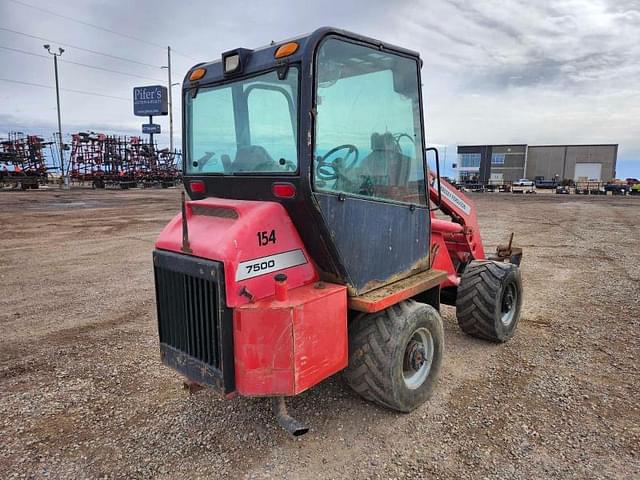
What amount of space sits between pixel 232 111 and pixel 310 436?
2354 mm

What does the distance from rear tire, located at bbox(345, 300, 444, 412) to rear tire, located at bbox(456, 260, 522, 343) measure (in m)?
1.26

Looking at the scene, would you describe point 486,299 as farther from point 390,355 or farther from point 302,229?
point 302,229

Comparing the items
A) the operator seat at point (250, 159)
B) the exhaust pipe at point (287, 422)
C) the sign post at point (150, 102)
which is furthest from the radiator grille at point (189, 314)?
the sign post at point (150, 102)

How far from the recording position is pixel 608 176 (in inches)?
2362

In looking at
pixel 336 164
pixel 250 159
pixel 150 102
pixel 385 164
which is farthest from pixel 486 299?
pixel 150 102

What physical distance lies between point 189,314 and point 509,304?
3551mm

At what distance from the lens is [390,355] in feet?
10.5

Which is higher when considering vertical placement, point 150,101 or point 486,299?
point 150,101

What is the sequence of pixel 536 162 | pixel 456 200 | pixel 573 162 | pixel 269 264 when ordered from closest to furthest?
pixel 269 264, pixel 456 200, pixel 573 162, pixel 536 162

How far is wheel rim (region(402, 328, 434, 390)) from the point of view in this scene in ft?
11.5

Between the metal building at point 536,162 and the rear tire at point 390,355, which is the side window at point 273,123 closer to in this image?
the rear tire at point 390,355

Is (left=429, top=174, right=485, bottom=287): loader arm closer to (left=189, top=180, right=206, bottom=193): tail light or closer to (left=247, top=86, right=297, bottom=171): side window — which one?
(left=247, top=86, right=297, bottom=171): side window

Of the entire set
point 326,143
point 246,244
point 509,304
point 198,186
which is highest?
point 326,143

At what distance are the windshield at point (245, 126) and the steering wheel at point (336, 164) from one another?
0.18 m
